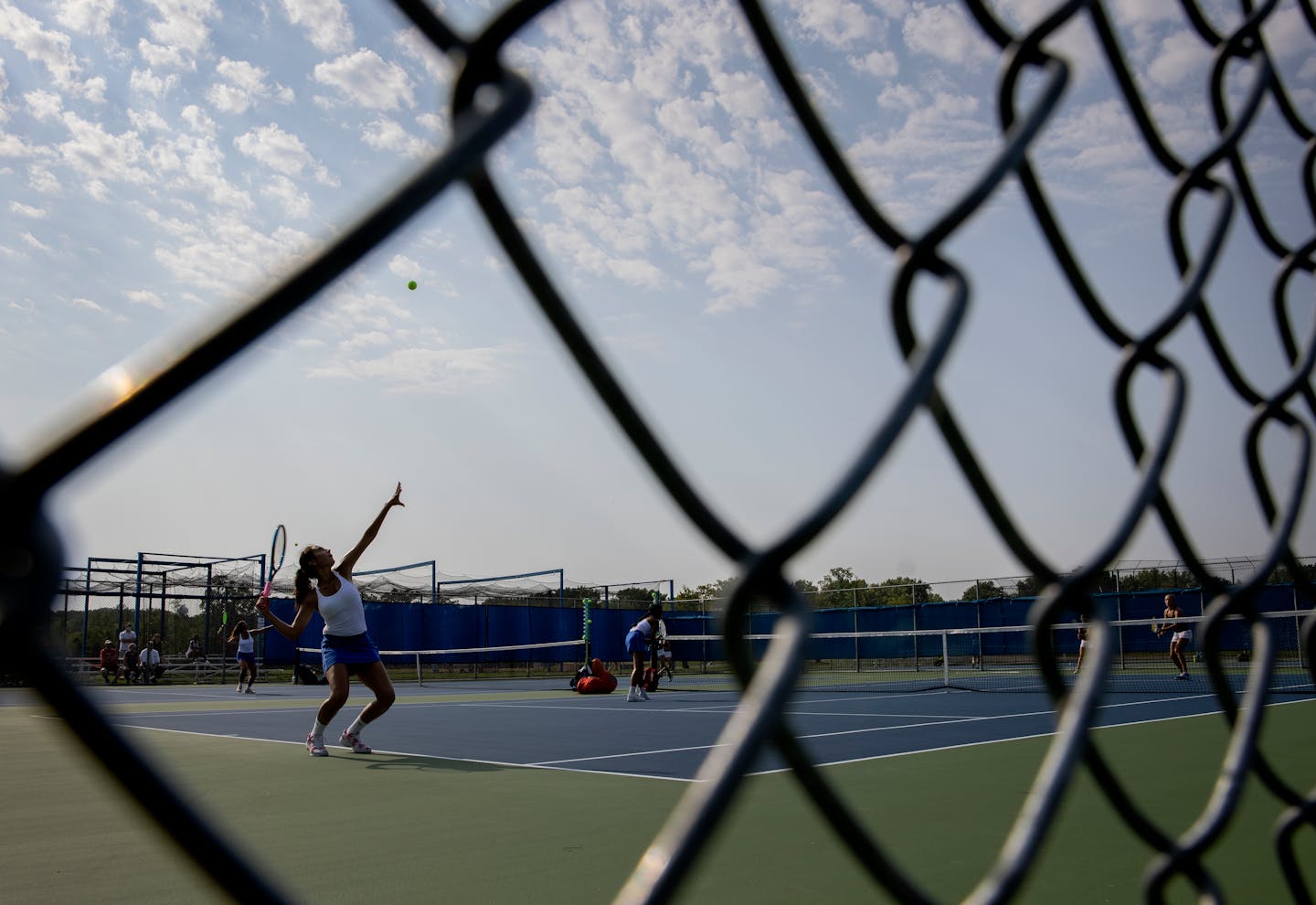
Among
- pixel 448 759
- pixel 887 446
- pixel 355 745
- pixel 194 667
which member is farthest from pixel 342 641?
pixel 194 667

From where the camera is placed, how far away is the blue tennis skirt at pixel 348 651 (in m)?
7.11

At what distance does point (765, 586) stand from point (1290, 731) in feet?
26.5

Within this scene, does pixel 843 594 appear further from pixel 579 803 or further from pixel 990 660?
pixel 579 803

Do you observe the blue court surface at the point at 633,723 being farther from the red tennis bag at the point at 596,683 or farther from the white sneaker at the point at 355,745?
the red tennis bag at the point at 596,683

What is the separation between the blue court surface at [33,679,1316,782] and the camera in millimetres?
6746

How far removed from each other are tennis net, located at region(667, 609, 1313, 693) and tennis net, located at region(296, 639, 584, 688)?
309 centimetres

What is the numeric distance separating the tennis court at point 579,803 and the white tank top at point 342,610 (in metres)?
0.78

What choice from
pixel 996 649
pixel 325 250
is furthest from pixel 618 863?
pixel 996 649

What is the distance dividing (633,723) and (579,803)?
478cm

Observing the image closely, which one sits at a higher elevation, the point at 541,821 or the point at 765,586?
the point at 765,586

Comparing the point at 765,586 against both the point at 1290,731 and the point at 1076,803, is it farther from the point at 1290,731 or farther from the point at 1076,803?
the point at 1290,731

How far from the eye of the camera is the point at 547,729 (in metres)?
8.88

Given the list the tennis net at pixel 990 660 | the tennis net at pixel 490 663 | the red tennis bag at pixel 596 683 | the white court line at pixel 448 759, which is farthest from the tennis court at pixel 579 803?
the tennis net at pixel 490 663

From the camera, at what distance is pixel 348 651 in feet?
23.4
